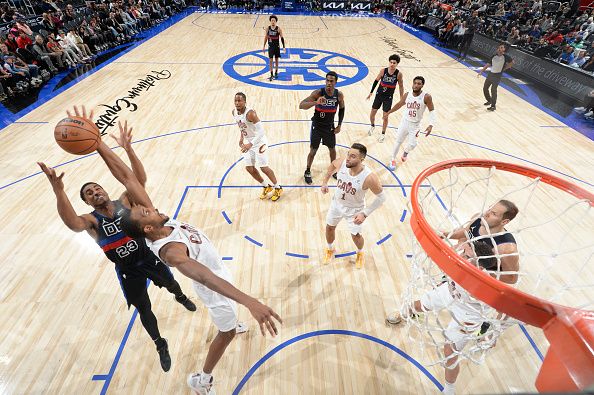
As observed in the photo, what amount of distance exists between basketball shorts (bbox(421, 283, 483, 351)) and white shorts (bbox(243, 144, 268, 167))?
318cm

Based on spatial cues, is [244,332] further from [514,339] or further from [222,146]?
[222,146]

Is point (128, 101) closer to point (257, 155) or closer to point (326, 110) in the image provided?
point (257, 155)

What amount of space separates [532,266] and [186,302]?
15.3 feet

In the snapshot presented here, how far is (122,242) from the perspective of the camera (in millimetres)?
2965

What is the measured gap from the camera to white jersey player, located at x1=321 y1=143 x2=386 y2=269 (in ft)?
11.7

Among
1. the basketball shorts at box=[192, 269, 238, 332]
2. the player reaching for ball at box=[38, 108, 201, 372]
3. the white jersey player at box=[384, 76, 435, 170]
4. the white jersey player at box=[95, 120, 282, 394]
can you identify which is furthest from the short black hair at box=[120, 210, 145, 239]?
the white jersey player at box=[384, 76, 435, 170]

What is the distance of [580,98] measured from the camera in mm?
9891

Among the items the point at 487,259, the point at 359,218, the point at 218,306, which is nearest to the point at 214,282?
the point at 218,306

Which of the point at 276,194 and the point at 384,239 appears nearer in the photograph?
the point at 384,239

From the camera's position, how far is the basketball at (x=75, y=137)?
348 cm

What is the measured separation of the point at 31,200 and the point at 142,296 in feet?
13.0

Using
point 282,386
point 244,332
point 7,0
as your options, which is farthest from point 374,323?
point 7,0

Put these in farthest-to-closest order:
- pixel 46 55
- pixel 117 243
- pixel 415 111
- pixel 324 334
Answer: pixel 46 55 < pixel 415 111 < pixel 324 334 < pixel 117 243

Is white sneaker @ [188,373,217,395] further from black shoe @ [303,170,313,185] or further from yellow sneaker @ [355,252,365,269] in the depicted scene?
black shoe @ [303,170,313,185]
